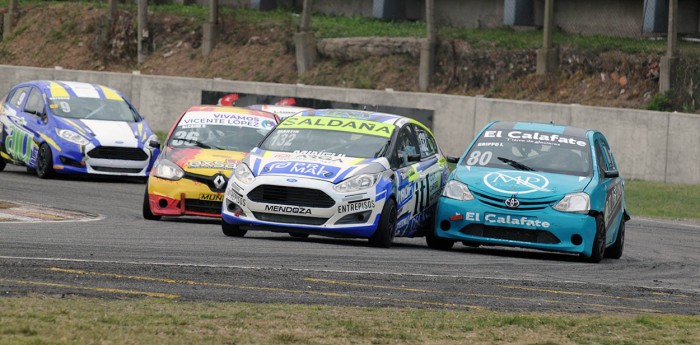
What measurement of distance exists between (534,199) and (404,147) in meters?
1.71

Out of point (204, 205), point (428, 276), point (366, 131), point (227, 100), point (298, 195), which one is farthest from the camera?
point (227, 100)

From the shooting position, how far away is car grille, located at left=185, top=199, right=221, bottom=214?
16.3 metres

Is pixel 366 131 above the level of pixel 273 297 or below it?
above

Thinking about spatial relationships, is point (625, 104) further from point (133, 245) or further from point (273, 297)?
point (273, 297)

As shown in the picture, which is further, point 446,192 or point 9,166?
point 9,166

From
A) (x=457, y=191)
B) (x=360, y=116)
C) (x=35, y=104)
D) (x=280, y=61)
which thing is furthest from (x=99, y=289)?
(x=280, y=61)

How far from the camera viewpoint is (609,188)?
49.1 feet

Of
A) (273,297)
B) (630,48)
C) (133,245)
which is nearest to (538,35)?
(630,48)

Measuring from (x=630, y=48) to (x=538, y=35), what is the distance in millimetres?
3530

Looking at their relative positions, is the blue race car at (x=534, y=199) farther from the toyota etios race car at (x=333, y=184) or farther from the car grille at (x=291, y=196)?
the car grille at (x=291, y=196)

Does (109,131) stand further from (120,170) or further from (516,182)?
(516,182)

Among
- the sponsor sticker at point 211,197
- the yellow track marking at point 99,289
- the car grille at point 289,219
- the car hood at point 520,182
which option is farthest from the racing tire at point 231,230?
the yellow track marking at point 99,289

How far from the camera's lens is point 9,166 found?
80.7 ft

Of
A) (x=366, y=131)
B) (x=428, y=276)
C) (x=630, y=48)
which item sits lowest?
(x=428, y=276)
